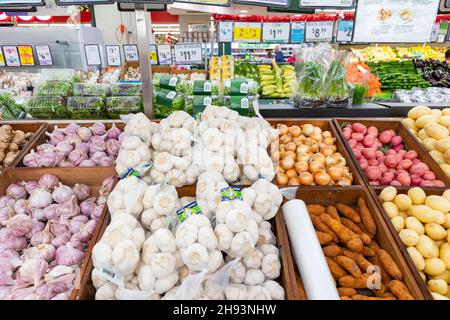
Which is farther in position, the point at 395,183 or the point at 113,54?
the point at 113,54

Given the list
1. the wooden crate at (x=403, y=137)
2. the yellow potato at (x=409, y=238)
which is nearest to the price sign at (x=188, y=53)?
the wooden crate at (x=403, y=137)

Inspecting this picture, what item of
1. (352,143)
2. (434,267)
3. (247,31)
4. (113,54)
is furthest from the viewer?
(113,54)

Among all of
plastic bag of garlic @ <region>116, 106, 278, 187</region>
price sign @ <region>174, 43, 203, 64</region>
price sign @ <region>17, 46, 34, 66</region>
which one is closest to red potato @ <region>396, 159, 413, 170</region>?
plastic bag of garlic @ <region>116, 106, 278, 187</region>

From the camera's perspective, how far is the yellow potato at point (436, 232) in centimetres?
183

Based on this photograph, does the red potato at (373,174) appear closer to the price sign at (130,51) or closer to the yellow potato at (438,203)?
the yellow potato at (438,203)

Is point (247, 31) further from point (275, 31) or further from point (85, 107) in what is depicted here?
point (85, 107)

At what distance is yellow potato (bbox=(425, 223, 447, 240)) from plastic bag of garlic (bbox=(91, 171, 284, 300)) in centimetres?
99

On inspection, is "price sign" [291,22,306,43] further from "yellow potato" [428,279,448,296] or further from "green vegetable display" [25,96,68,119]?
"yellow potato" [428,279,448,296]

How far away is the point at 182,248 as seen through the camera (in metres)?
1.37

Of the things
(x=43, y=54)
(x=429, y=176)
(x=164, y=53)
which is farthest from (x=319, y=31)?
(x=43, y=54)

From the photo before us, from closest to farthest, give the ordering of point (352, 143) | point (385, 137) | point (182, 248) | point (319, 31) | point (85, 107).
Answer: point (182, 248)
point (352, 143)
point (385, 137)
point (85, 107)
point (319, 31)

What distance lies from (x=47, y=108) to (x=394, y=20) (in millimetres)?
3770

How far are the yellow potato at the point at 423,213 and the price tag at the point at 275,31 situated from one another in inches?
170
